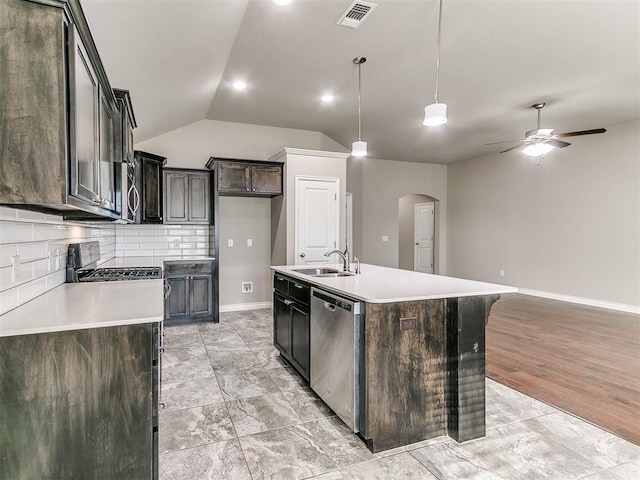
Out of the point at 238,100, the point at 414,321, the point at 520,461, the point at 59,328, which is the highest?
the point at 238,100

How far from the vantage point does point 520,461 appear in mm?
1981

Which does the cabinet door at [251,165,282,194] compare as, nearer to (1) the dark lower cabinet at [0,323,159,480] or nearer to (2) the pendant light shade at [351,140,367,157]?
(2) the pendant light shade at [351,140,367,157]

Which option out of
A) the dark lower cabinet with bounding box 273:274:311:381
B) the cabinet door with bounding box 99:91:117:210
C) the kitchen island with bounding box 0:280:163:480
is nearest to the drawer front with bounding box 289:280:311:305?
the dark lower cabinet with bounding box 273:274:311:381

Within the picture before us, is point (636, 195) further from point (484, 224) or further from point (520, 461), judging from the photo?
point (520, 461)

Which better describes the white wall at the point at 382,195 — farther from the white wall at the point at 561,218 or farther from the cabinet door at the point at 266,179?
the cabinet door at the point at 266,179

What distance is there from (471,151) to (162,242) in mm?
6223

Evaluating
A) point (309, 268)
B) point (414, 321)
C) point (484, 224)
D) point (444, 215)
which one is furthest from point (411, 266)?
point (414, 321)

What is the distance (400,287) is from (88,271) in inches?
95.6

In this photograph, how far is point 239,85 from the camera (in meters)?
4.26

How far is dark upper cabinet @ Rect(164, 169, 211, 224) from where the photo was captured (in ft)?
16.1

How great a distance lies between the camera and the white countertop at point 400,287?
204 centimetres

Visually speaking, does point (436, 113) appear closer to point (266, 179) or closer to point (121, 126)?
point (121, 126)

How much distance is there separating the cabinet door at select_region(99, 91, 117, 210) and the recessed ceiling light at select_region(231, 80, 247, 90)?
2236 mm

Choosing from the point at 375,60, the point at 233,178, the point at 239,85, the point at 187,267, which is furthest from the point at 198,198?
the point at 375,60
